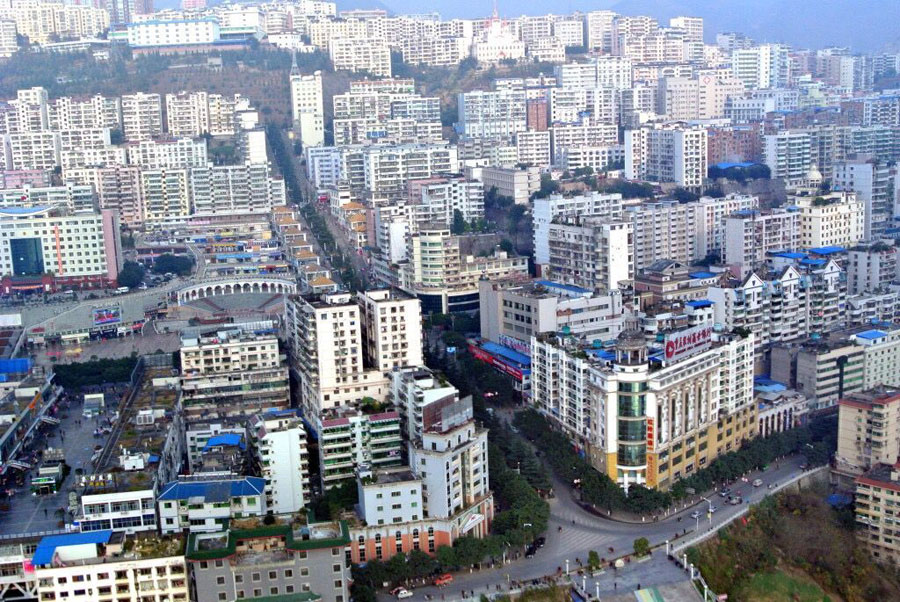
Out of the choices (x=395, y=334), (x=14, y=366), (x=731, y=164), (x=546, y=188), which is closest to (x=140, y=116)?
(x=546, y=188)

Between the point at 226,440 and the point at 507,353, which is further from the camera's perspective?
Answer: the point at 507,353

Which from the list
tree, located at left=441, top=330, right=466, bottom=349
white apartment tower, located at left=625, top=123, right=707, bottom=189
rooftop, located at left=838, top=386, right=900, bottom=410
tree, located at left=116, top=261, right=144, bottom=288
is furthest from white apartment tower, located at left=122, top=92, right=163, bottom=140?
rooftop, located at left=838, top=386, right=900, bottom=410

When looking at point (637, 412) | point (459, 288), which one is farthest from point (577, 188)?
point (637, 412)

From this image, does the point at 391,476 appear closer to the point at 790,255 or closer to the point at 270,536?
the point at 270,536

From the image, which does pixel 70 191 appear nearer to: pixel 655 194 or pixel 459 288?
pixel 459 288

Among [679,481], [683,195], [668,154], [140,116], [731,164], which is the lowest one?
[679,481]

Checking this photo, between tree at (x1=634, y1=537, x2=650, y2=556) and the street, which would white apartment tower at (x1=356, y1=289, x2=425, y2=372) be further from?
tree at (x1=634, y1=537, x2=650, y2=556)

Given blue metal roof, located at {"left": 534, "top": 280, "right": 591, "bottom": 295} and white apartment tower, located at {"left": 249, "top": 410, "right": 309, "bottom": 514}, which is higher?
blue metal roof, located at {"left": 534, "top": 280, "right": 591, "bottom": 295}
